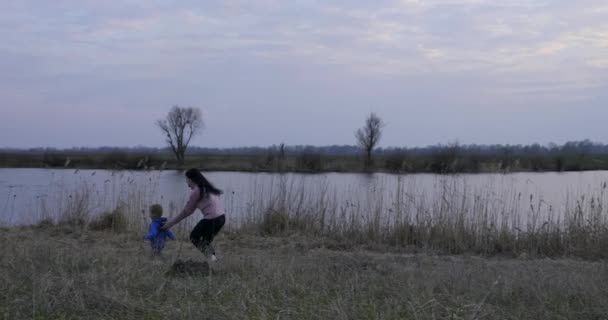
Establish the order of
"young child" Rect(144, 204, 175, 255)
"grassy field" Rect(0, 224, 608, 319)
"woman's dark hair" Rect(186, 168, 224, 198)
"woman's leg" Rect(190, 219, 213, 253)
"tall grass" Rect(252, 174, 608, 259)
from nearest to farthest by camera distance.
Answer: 1. "grassy field" Rect(0, 224, 608, 319)
2. "woman's dark hair" Rect(186, 168, 224, 198)
3. "woman's leg" Rect(190, 219, 213, 253)
4. "young child" Rect(144, 204, 175, 255)
5. "tall grass" Rect(252, 174, 608, 259)

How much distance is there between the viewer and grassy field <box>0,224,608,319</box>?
15.7 feet

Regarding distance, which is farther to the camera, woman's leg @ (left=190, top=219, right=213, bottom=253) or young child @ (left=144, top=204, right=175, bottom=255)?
young child @ (left=144, top=204, right=175, bottom=255)

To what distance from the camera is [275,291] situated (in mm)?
5488

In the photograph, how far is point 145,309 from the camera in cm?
484

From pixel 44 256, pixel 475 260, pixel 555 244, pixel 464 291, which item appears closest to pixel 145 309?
pixel 44 256

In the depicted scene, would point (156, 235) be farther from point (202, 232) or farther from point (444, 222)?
point (444, 222)

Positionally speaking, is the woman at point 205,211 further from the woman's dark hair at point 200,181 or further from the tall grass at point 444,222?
the tall grass at point 444,222

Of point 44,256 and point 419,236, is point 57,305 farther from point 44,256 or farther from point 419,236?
point 419,236

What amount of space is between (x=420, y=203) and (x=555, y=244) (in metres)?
2.44

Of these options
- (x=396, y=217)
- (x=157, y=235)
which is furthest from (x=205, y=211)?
(x=396, y=217)

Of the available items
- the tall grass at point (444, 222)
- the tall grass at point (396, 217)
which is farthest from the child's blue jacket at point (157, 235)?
the tall grass at point (444, 222)

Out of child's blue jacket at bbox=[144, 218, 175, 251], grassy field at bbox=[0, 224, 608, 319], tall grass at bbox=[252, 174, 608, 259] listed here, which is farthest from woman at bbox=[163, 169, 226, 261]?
tall grass at bbox=[252, 174, 608, 259]

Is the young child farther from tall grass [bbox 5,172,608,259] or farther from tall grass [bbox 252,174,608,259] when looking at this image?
tall grass [bbox 252,174,608,259]

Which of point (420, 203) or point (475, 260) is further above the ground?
point (420, 203)
